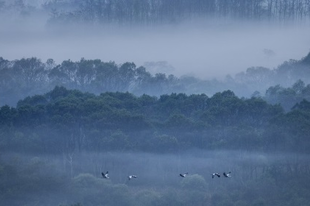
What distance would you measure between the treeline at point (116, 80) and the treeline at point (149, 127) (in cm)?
1095

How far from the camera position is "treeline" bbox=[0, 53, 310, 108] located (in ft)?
158

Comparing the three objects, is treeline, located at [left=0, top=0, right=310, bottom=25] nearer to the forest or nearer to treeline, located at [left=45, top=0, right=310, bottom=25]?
treeline, located at [left=45, top=0, right=310, bottom=25]

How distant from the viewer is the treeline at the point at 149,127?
32.1 meters

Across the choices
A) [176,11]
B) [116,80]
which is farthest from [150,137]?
[176,11]

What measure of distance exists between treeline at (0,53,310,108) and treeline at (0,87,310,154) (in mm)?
10945

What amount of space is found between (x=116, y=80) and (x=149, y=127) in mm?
15665

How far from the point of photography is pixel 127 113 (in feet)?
113

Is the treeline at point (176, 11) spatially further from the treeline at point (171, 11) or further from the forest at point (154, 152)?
the forest at point (154, 152)

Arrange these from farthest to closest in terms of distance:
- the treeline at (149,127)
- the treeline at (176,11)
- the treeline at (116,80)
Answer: the treeline at (176,11) → the treeline at (116,80) → the treeline at (149,127)

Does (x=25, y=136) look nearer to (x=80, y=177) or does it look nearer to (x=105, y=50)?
(x=80, y=177)

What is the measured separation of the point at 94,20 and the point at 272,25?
14.3 meters

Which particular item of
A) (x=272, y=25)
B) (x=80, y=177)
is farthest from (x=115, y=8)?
(x=80, y=177)

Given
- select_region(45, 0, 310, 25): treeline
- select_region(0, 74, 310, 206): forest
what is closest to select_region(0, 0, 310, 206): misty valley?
select_region(0, 74, 310, 206): forest

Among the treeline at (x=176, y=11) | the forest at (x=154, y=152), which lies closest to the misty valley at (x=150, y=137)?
the forest at (x=154, y=152)
